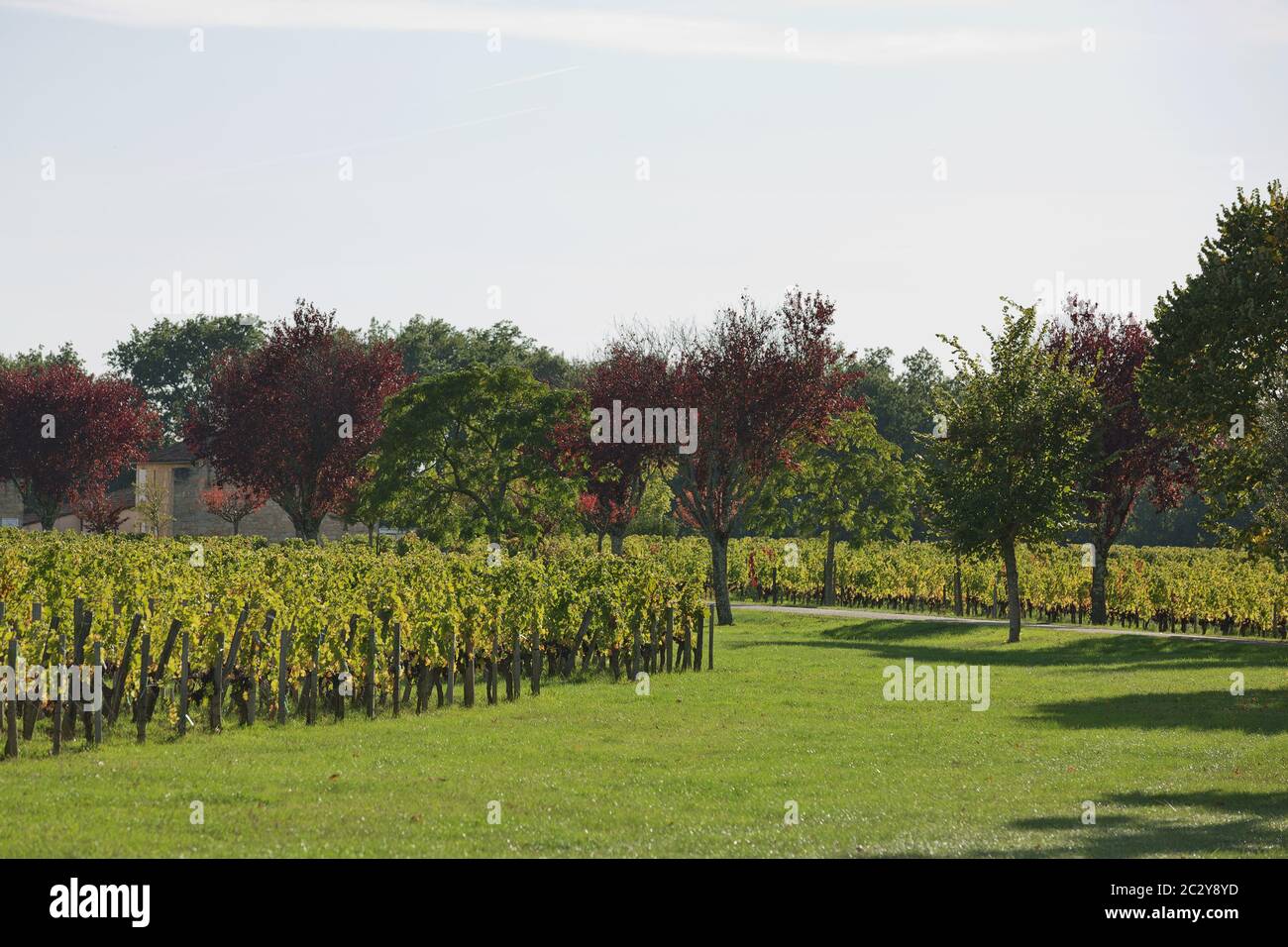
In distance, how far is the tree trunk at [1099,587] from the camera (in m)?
42.7

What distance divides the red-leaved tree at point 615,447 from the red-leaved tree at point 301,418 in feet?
30.6

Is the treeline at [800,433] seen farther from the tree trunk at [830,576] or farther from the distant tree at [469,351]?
the distant tree at [469,351]

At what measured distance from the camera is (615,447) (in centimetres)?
4925

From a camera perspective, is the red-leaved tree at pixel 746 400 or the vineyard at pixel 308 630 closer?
the vineyard at pixel 308 630

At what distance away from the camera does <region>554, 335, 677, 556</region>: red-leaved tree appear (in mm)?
42688

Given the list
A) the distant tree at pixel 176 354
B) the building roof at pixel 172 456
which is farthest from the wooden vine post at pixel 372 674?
the distant tree at pixel 176 354

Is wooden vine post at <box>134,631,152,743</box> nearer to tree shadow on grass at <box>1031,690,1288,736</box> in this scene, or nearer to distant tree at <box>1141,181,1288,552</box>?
tree shadow on grass at <box>1031,690,1288,736</box>

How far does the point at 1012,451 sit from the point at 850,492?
16.4 metres

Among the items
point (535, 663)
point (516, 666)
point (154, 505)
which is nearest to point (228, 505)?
point (154, 505)

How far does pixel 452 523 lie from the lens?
4334 centimetres

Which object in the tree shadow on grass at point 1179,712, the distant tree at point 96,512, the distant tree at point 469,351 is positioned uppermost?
the distant tree at point 469,351

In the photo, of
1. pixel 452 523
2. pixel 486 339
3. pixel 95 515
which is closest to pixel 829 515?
pixel 452 523
